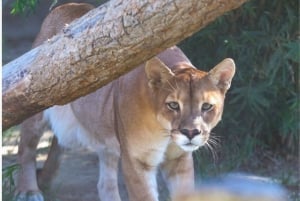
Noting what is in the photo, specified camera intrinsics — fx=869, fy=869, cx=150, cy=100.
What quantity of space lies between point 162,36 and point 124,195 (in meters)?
2.33

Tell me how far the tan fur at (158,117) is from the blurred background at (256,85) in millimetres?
1017

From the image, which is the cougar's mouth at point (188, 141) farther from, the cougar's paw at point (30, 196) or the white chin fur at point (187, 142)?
the cougar's paw at point (30, 196)

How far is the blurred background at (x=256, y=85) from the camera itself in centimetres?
558

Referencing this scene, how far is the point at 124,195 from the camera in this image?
5.35 m

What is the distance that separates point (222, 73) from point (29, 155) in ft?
5.10

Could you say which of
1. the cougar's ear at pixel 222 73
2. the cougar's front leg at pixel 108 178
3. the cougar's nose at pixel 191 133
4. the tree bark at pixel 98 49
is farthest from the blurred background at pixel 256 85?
the tree bark at pixel 98 49

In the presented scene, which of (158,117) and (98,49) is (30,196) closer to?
(158,117)

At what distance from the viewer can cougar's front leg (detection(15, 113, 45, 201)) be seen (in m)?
5.11

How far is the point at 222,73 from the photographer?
419cm

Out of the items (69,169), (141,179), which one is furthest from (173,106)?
(69,169)

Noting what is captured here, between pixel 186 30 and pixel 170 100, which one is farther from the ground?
pixel 186 30

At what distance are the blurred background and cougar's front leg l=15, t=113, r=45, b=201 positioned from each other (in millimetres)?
797

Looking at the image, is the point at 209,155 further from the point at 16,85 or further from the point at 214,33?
the point at 16,85

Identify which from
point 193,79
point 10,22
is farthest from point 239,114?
point 10,22
